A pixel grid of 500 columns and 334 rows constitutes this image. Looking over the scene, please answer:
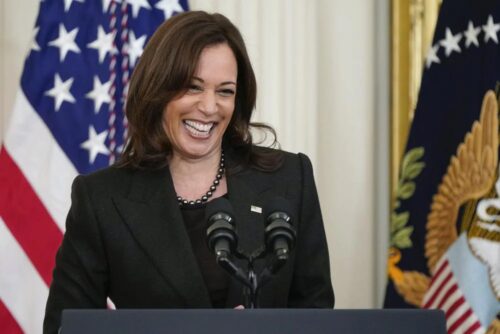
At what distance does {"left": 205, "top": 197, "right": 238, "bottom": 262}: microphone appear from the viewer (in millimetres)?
1716

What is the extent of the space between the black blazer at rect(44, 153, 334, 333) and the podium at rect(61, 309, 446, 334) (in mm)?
642

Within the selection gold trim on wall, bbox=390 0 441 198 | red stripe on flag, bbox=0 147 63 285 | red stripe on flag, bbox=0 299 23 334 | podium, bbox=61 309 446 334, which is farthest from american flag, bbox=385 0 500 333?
podium, bbox=61 309 446 334

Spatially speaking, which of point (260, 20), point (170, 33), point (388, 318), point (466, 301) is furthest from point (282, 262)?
point (260, 20)

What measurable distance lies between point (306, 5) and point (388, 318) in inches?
108

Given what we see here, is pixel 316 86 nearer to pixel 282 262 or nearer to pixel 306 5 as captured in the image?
pixel 306 5

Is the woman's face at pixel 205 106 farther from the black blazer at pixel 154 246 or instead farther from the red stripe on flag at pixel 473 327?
the red stripe on flag at pixel 473 327

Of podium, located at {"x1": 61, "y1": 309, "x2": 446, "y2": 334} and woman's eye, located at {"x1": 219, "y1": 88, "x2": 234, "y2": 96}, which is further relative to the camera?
woman's eye, located at {"x1": 219, "y1": 88, "x2": 234, "y2": 96}

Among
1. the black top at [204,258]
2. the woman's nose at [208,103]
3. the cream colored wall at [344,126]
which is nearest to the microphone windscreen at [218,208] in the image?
the black top at [204,258]

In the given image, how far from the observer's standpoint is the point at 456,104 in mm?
3645

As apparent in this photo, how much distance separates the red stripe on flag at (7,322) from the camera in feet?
11.5

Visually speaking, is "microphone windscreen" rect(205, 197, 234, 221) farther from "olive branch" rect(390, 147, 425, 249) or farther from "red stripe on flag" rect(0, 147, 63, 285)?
"olive branch" rect(390, 147, 425, 249)

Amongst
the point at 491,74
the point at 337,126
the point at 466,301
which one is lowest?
the point at 466,301

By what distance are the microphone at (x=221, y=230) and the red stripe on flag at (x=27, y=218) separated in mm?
1865

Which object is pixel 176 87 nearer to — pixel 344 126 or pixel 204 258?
pixel 204 258
